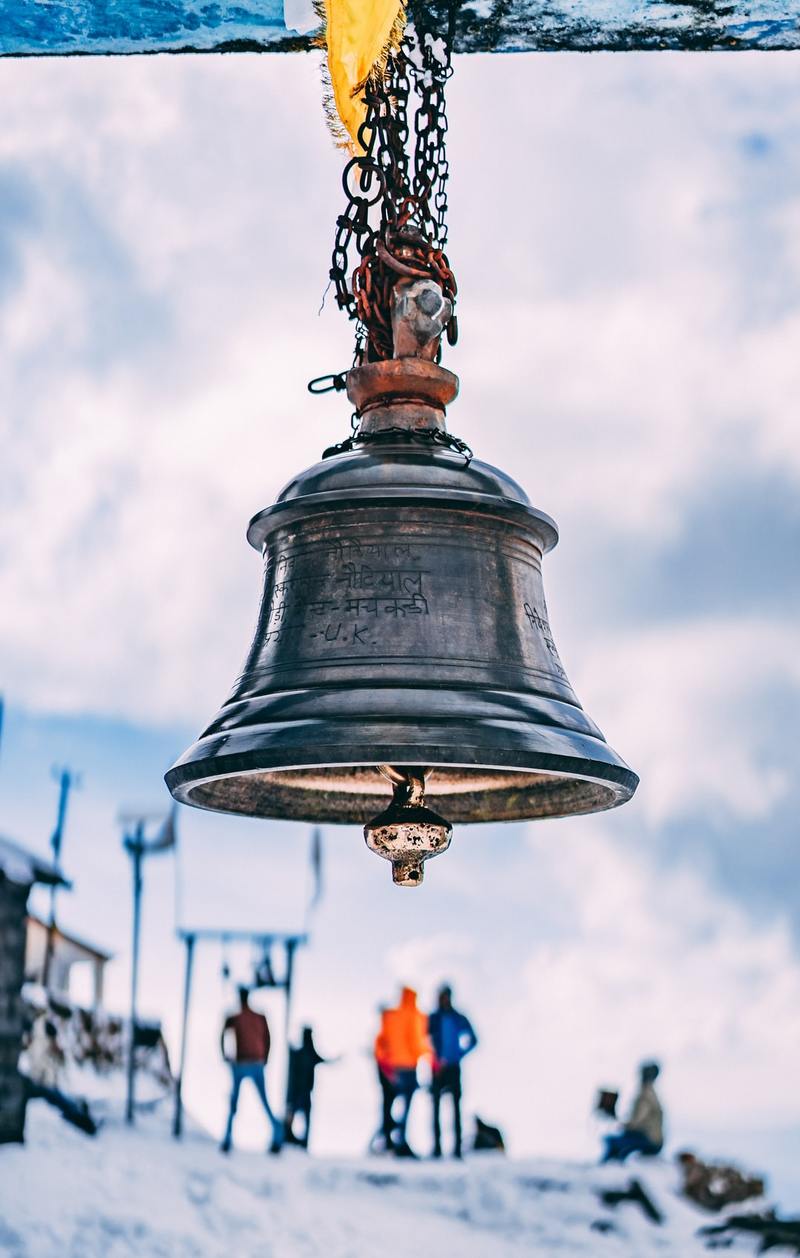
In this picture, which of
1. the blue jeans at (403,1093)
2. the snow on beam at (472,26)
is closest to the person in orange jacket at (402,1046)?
the blue jeans at (403,1093)

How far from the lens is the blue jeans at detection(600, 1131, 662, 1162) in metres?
14.0

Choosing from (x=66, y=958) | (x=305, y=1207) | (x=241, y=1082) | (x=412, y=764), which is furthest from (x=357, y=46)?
(x=66, y=958)

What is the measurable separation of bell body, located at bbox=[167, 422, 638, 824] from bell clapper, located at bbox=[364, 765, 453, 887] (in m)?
0.13

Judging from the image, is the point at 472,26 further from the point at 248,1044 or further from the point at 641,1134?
the point at 641,1134

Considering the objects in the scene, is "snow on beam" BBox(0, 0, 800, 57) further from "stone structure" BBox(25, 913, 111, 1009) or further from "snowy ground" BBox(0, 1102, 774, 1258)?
"stone structure" BBox(25, 913, 111, 1009)

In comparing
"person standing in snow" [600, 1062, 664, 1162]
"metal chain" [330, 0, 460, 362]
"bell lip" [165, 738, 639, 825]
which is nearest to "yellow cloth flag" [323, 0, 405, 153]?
"metal chain" [330, 0, 460, 362]

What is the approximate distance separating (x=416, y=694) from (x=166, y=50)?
2.54 metres

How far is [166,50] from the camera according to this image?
15.9 feet

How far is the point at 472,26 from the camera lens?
14.8 ft

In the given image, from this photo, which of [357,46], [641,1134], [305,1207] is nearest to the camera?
[357,46]

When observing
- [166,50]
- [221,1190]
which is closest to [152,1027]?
[221,1190]

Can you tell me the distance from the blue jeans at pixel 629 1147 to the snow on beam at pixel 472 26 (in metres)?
11.1

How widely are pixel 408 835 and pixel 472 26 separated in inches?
92.6

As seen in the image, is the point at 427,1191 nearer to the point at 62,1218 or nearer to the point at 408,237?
the point at 62,1218
